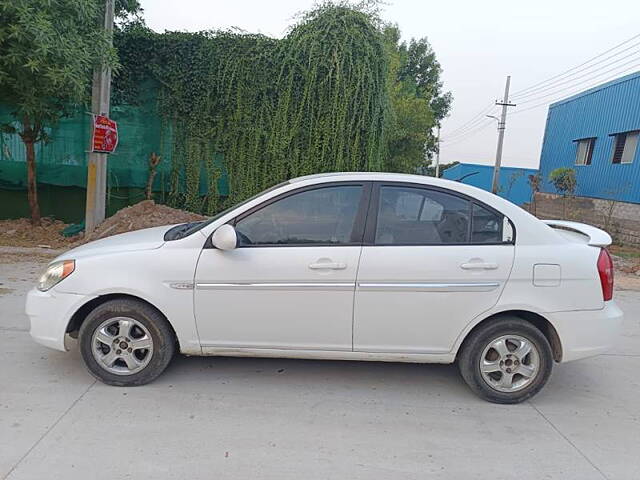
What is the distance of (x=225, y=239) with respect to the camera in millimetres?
3076

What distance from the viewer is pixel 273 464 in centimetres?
251

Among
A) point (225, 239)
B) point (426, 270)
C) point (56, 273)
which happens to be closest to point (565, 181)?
point (426, 270)

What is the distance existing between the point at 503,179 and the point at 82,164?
28692 millimetres

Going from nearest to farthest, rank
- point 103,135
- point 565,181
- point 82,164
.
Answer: point 103,135, point 82,164, point 565,181

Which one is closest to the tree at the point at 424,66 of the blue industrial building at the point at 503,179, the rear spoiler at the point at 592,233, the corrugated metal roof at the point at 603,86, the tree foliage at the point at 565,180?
the blue industrial building at the point at 503,179

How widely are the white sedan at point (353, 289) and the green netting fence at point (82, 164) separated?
294 inches

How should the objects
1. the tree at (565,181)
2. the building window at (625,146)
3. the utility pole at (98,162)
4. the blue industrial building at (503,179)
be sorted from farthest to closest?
the blue industrial building at (503,179), the tree at (565,181), the building window at (625,146), the utility pole at (98,162)

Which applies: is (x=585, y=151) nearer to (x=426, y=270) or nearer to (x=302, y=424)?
(x=426, y=270)

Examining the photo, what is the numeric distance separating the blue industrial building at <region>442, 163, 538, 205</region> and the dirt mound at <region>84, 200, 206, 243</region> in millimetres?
22167

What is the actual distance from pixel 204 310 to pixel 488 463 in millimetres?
2071

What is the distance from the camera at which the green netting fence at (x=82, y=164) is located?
383 inches

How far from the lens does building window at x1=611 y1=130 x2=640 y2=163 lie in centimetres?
1526

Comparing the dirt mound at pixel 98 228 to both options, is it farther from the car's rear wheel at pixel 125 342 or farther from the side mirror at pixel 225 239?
the side mirror at pixel 225 239

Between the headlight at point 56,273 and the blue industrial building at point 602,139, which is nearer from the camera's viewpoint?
the headlight at point 56,273
